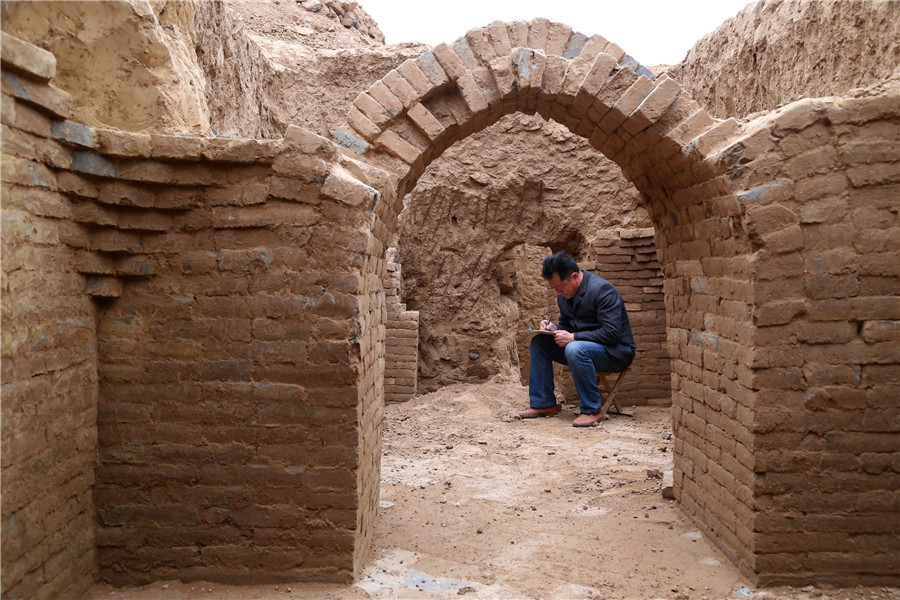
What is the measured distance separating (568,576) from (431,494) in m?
1.61

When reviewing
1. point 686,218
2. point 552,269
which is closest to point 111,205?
point 686,218

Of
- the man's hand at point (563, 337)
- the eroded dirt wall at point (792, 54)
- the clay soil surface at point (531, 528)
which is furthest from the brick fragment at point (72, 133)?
the man's hand at point (563, 337)

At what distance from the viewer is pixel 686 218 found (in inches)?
157

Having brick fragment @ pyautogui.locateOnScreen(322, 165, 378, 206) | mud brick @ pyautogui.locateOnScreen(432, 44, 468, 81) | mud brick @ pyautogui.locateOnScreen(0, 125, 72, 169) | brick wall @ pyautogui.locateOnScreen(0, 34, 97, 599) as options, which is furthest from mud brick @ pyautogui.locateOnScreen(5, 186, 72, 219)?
mud brick @ pyautogui.locateOnScreen(432, 44, 468, 81)

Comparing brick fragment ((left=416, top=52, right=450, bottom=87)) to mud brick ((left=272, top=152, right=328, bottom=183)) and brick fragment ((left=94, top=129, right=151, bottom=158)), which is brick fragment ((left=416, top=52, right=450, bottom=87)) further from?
brick fragment ((left=94, top=129, right=151, bottom=158))

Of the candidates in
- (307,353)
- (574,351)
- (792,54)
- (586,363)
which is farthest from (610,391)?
(307,353)

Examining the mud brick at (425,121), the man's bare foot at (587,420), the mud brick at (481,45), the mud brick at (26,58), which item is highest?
the mud brick at (481,45)

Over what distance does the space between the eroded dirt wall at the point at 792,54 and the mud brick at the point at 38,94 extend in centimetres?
368

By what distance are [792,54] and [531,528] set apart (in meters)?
4.15

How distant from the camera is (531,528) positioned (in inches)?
161

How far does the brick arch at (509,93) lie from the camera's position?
12.4 ft

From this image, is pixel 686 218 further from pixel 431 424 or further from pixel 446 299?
pixel 446 299

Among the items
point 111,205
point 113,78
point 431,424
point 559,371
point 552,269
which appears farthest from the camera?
point 559,371

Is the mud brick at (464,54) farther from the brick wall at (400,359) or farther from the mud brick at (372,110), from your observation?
the brick wall at (400,359)
